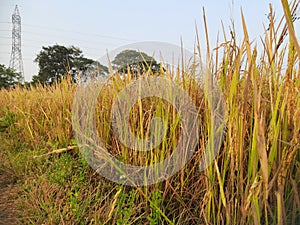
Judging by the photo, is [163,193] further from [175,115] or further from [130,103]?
[130,103]

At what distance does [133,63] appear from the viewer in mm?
1670

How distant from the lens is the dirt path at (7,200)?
4.01 feet

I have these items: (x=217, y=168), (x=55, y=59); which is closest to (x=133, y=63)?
(x=217, y=168)

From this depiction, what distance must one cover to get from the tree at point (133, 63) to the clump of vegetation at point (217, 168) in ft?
0.50

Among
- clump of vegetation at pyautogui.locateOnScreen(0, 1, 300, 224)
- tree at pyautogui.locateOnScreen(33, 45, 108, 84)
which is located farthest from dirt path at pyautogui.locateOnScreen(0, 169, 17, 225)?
tree at pyautogui.locateOnScreen(33, 45, 108, 84)

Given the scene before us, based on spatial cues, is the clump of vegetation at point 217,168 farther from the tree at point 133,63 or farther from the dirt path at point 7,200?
the tree at point 133,63

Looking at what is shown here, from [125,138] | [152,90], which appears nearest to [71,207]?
[125,138]

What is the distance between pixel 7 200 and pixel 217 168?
4.12 ft

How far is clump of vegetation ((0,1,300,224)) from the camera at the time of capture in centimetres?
66

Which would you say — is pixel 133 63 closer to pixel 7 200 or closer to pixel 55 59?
pixel 7 200

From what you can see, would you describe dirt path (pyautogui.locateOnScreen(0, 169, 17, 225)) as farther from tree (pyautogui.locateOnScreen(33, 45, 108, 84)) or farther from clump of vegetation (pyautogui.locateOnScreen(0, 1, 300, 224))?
tree (pyautogui.locateOnScreen(33, 45, 108, 84))

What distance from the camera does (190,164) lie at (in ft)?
3.32

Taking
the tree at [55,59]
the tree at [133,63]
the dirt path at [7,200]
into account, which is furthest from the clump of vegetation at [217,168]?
the tree at [55,59]

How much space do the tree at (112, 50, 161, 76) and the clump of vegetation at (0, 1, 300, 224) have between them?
153 mm
